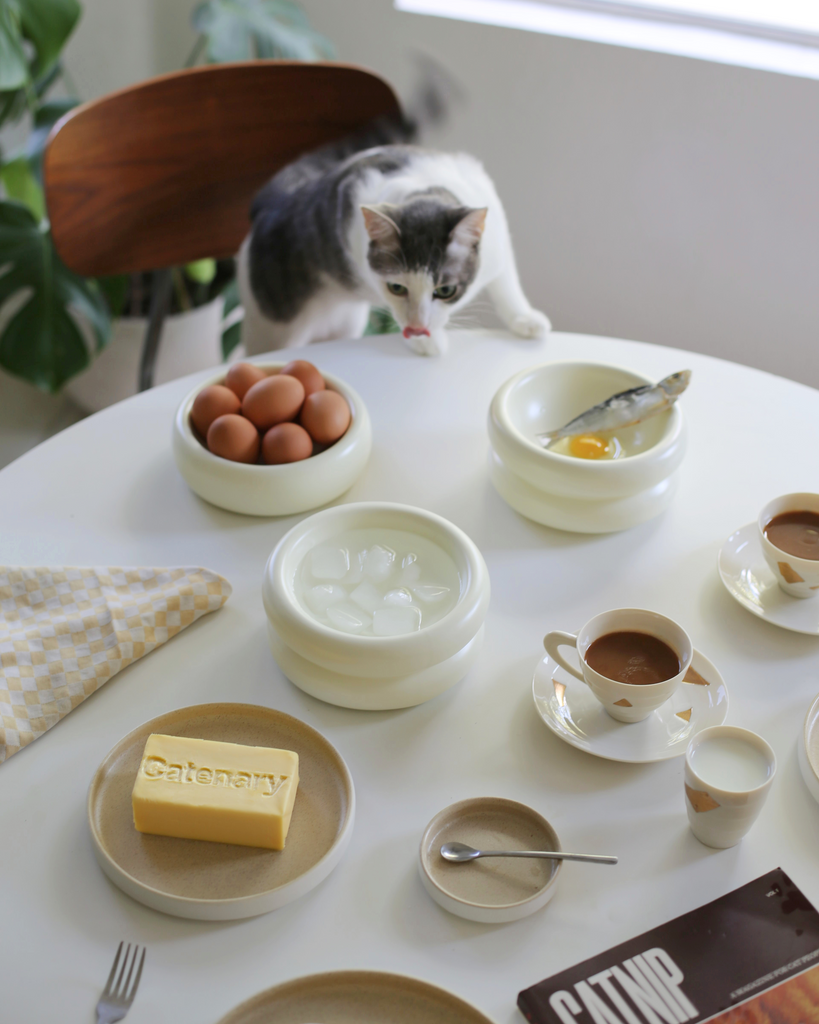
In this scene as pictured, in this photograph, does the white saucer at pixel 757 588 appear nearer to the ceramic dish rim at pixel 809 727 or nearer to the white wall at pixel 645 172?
the ceramic dish rim at pixel 809 727

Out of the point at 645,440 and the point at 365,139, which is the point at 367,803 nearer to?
the point at 645,440

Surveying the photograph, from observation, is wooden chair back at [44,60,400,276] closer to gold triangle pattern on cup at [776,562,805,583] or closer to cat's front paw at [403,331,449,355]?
cat's front paw at [403,331,449,355]

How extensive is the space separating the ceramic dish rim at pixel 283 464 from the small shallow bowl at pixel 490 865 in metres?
0.51

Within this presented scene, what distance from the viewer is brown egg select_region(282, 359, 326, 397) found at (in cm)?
119

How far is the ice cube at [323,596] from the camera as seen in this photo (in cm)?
91

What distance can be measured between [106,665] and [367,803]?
0.32 metres

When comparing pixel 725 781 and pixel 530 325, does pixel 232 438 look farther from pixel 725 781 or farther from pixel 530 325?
pixel 725 781

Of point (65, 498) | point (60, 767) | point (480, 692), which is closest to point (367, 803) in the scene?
point (480, 692)

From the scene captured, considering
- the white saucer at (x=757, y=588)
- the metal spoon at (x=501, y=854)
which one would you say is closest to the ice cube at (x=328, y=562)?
the metal spoon at (x=501, y=854)

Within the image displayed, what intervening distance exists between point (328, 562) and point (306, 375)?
1.13 ft

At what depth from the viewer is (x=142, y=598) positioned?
96cm

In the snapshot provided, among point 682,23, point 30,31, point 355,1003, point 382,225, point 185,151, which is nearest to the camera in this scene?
point 355,1003

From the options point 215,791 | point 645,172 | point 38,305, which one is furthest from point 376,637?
point 645,172

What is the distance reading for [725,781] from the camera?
28.6 inches
